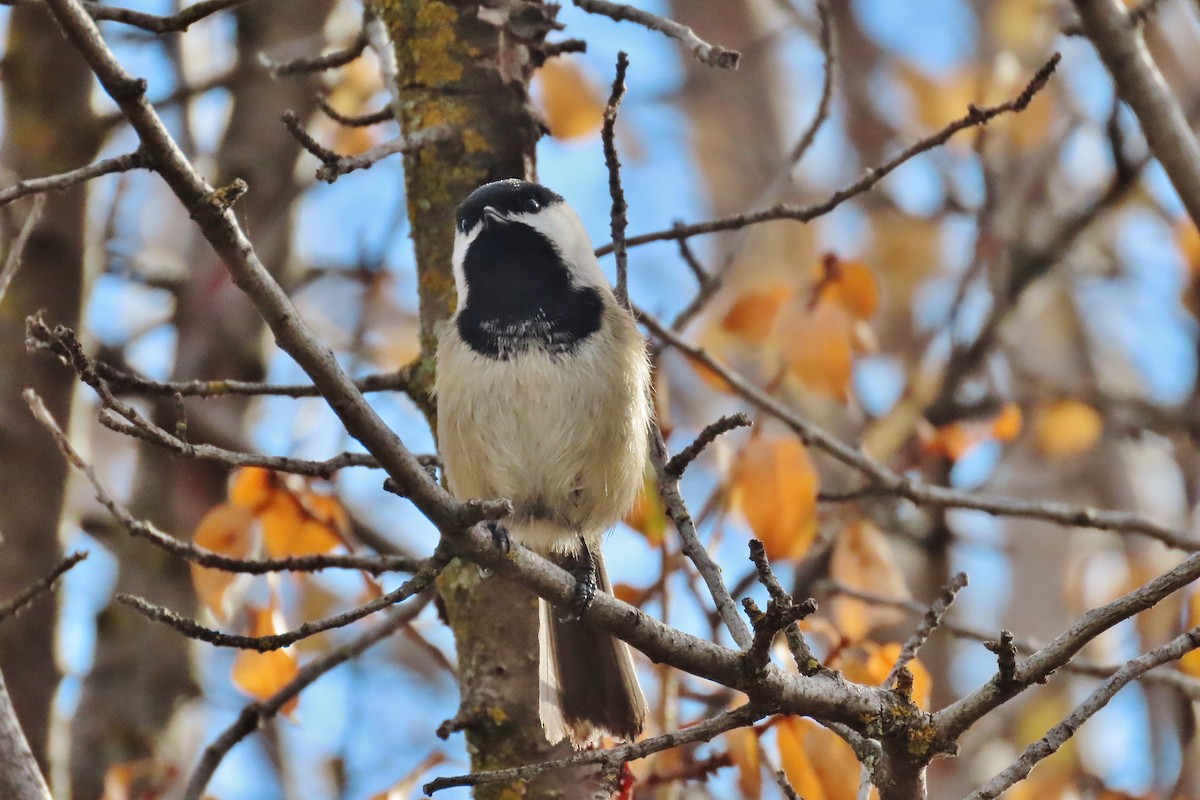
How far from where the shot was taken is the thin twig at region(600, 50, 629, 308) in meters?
2.59

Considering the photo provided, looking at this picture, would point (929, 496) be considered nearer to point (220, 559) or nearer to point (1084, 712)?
point (1084, 712)

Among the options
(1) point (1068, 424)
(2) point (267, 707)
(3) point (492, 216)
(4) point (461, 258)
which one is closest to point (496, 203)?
(3) point (492, 216)

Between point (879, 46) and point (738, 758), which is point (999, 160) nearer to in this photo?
point (879, 46)

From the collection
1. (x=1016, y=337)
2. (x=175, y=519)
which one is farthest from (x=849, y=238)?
(x=175, y=519)

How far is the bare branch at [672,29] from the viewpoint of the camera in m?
2.43

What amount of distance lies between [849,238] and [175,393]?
5780 millimetres

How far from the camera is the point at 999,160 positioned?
645cm

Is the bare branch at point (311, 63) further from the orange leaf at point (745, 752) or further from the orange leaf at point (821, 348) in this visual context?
the orange leaf at point (745, 752)

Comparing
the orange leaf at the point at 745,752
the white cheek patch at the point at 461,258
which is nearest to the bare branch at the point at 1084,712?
the orange leaf at the point at 745,752

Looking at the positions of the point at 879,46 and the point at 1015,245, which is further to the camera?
the point at 879,46

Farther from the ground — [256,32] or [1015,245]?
[256,32]

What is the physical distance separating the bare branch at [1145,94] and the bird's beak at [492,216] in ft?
4.92

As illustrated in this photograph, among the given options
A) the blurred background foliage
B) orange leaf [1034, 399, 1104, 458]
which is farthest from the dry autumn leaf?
orange leaf [1034, 399, 1104, 458]

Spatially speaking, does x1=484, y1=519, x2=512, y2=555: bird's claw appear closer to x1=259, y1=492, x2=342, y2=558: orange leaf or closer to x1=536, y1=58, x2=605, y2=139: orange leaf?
x1=259, y1=492, x2=342, y2=558: orange leaf
